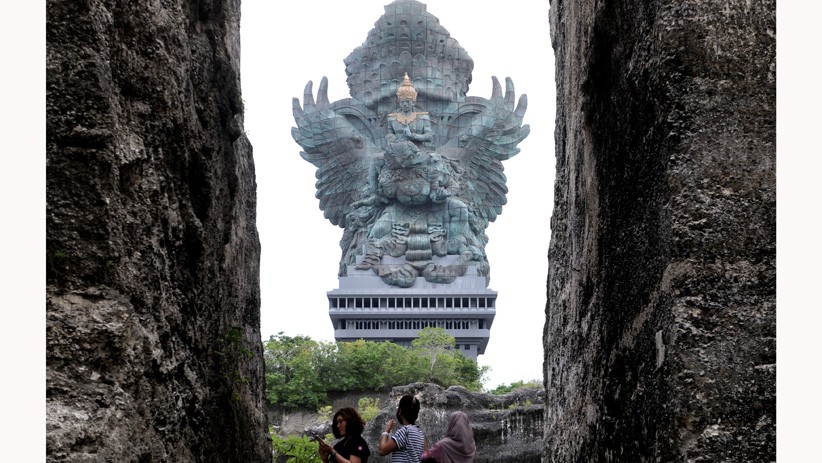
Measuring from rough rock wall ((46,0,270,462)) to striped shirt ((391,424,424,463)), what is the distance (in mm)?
1318

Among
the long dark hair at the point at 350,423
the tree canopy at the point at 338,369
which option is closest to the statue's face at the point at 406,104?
the tree canopy at the point at 338,369

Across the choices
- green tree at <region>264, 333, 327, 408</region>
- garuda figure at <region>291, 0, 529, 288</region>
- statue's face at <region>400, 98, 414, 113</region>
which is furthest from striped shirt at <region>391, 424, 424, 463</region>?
statue's face at <region>400, 98, 414, 113</region>

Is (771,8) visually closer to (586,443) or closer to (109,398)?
(586,443)

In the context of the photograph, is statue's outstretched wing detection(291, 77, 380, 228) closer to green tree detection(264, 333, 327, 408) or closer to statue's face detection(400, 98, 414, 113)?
statue's face detection(400, 98, 414, 113)

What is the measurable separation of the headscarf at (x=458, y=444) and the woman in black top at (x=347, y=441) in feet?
4.09

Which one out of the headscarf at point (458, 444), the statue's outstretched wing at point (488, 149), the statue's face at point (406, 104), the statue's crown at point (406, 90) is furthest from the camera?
the statue's outstretched wing at point (488, 149)

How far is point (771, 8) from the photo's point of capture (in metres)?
6.98

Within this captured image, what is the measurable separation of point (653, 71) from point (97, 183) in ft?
10.9

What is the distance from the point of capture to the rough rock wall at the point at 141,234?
6.49 meters

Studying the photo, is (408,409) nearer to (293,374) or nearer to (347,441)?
(347,441)

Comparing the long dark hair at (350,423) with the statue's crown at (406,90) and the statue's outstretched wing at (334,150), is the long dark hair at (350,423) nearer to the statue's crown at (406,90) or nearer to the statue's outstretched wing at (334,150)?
the statue's outstretched wing at (334,150)

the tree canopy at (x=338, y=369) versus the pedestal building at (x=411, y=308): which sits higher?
the pedestal building at (x=411, y=308)

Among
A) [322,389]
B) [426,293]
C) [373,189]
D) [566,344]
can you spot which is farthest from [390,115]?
[566,344]

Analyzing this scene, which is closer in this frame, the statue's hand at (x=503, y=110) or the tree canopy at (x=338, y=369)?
the tree canopy at (x=338, y=369)
